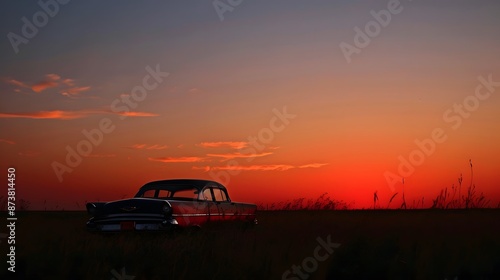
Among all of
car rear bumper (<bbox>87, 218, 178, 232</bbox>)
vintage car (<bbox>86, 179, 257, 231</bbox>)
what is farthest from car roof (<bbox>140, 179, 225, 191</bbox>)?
car rear bumper (<bbox>87, 218, 178, 232</bbox>)

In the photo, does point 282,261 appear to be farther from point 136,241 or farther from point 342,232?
point 342,232

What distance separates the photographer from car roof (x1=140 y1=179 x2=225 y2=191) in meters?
16.0

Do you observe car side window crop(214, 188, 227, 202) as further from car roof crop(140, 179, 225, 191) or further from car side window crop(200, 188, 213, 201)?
car side window crop(200, 188, 213, 201)

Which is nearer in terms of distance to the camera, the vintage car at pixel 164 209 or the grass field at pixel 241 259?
the grass field at pixel 241 259

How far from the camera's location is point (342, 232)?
16.5 metres

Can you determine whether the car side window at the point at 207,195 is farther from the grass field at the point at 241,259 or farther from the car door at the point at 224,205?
the grass field at the point at 241,259

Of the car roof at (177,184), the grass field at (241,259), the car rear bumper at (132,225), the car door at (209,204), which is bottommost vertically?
the grass field at (241,259)

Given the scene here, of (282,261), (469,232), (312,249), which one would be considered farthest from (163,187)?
(469,232)

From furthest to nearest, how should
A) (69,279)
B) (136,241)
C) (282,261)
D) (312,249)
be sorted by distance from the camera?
(136,241)
(312,249)
(282,261)
(69,279)

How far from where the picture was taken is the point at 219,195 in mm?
16688

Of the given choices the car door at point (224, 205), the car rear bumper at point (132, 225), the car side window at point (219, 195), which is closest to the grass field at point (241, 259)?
the car rear bumper at point (132, 225)

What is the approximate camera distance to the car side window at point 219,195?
1649 centimetres

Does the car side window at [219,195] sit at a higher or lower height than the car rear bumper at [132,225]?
higher

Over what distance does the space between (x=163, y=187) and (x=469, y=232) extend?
7705 millimetres
